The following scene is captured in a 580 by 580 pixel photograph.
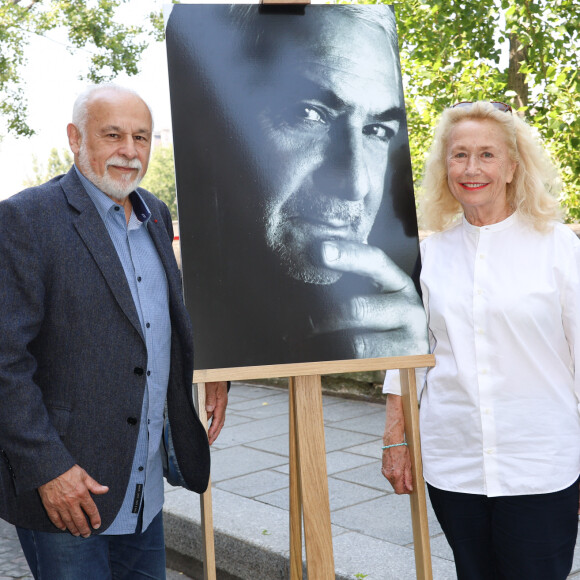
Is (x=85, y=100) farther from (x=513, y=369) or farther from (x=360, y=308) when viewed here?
(x=513, y=369)

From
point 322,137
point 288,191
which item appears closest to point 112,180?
point 288,191

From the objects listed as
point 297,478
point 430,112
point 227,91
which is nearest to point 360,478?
point 297,478

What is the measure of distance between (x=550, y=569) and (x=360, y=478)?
2.48 metres

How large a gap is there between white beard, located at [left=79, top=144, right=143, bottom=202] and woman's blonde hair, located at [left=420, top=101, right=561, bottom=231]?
966 millimetres

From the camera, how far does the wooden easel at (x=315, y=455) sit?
8.08 ft

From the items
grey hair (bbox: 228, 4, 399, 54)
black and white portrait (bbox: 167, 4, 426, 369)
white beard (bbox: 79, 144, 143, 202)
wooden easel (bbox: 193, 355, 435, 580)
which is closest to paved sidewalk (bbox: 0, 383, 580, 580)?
wooden easel (bbox: 193, 355, 435, 580)

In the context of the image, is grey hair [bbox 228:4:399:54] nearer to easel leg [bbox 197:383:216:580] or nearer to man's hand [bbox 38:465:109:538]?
easel leg [bbox 197:383:216:580]

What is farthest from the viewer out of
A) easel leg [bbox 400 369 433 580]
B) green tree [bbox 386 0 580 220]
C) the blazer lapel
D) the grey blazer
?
green tree [bbox 386 0 580 220]

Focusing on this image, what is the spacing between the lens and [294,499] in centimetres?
281

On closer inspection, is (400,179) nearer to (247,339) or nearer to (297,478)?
(247,339)

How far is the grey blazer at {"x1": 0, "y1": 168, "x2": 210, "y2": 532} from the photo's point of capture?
1.88m

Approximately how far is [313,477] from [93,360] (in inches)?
34.8

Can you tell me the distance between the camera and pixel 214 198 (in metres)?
2.51

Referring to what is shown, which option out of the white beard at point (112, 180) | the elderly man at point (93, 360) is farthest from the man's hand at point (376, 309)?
the white beard at point (112, 180)
